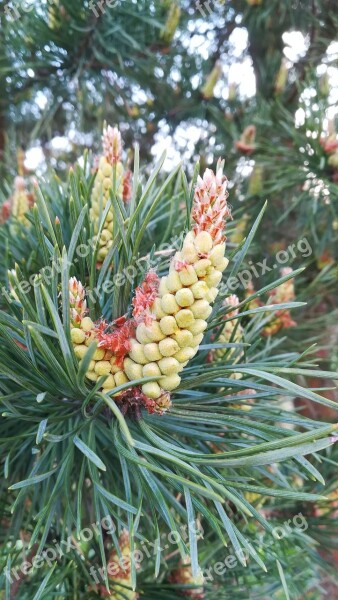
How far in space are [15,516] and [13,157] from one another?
2.11ft

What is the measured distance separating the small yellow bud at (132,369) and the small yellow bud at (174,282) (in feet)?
0.18

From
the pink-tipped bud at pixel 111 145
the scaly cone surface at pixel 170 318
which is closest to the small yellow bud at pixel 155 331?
the scaly cone surface at pixel 170 318

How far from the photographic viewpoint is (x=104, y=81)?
83cm

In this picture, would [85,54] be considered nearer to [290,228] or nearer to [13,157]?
[13,157]

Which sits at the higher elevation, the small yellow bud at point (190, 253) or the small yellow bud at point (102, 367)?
the small yellow bud at point (190, 253)

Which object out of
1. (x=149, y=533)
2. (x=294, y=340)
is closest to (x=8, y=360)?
(x=149, y=533)

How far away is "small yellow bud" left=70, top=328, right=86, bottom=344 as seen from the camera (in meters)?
0.34

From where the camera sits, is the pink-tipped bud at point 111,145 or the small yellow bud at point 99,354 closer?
the small yellow bud at point 99,354

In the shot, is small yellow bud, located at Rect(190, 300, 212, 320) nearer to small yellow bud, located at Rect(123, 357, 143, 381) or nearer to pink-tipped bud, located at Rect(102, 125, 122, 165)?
small yellow bud, located at Rect(123, 357, 143, 381)

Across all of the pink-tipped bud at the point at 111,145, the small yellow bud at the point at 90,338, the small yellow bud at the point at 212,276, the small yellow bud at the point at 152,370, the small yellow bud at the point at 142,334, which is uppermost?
the pink-tipped bud at the point at 111,145

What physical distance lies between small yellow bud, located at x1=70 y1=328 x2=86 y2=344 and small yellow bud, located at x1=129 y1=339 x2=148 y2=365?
0.03 meters

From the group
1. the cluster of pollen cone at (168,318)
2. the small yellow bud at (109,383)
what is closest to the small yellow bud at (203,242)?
the cluster of pollen cone at (168,318)

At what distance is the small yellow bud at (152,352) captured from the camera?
0.33 meters

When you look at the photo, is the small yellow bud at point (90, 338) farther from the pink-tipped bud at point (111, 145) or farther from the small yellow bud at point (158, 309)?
the pink-tipped bud at point (111, 145)
